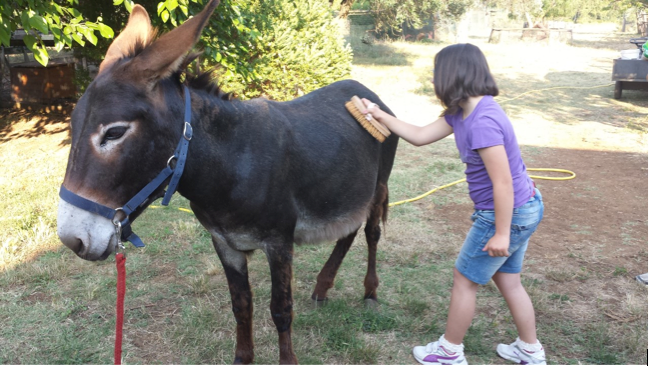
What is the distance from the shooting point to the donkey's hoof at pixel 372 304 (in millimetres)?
3535

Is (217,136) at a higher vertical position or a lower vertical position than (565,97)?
higher

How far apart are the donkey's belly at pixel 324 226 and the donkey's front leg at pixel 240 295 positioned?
36 cm

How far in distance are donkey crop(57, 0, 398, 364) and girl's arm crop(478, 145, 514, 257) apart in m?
0.89

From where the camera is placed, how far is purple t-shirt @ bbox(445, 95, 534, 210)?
235 cm

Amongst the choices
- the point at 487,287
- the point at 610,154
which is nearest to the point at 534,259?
the point at 487,287

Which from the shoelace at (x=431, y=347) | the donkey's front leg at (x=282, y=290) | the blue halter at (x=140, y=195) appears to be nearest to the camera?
the blue halter at (x=140, y=195)

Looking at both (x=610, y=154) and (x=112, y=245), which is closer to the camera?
(x=112, y=245)

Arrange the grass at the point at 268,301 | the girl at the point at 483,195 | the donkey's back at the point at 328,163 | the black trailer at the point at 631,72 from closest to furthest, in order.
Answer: the girl at the point at 483,195 → the donkey's back at the point at 328,163 → the grass at the point at 268,301 → the black trailer at the point at 631,72

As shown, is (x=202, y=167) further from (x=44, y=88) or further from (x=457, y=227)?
(x=44, y=88)

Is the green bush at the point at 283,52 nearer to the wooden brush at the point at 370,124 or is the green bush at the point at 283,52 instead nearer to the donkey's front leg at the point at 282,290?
the wooden brush at the point at 370,124

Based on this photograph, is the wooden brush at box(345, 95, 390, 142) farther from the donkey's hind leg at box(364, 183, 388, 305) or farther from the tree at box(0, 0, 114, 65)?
the tree at box(0, 0, 114, 65)

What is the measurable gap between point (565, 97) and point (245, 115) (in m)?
12.0

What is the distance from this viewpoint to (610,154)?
7.43 meters

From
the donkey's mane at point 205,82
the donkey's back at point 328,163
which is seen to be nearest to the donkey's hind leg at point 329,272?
the donkey's back at point 328,163
